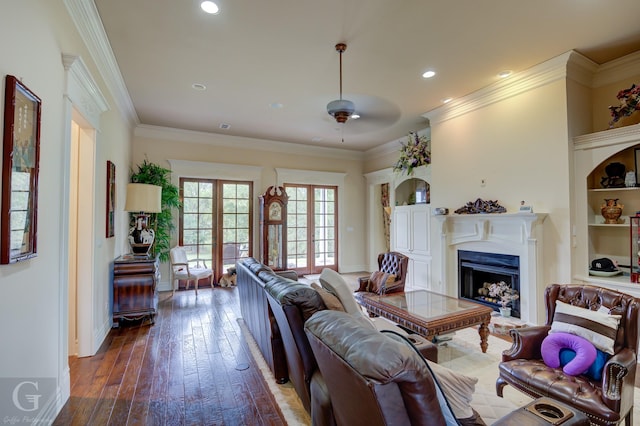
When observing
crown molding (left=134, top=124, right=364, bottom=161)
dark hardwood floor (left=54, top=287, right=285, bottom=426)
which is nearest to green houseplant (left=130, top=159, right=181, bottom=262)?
crown molding (left=134, top=124, right=364, bottom=161)

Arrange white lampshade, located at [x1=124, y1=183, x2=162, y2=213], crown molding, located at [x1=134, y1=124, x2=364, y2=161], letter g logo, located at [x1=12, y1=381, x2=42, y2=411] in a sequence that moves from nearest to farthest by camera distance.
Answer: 1. letter g logo, located at [x1=12, y1=381, x2=42, y2=411]
2. white lampshade, located at [x1=124, y1=183, x2=162, y2=213]
3. crown molding, located at [x1=134, y1=124, x2=364, y2=161]

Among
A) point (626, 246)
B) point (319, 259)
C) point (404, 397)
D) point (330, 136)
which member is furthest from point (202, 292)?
point (626, 246)

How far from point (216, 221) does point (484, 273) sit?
17.0 feet

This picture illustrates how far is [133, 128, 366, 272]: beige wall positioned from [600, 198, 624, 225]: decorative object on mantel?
5134 millimetres

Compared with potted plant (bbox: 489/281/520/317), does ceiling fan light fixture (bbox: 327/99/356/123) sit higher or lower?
higher

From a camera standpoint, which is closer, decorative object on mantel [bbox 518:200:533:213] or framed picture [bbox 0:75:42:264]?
framed picture [bbox 0:75:42:264]

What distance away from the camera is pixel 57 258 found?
2.27m

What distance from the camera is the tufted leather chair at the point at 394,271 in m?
4.33

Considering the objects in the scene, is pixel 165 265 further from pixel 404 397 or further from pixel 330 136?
pixel 404 397

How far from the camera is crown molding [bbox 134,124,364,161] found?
6062 mm

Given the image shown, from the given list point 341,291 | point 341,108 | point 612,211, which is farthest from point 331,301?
point 612,211

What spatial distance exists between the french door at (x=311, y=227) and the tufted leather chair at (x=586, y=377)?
556cm

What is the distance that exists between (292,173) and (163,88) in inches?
138

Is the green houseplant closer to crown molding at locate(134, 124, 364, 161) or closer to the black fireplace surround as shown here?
crown molding at locate(134, 124, 364, 161)
